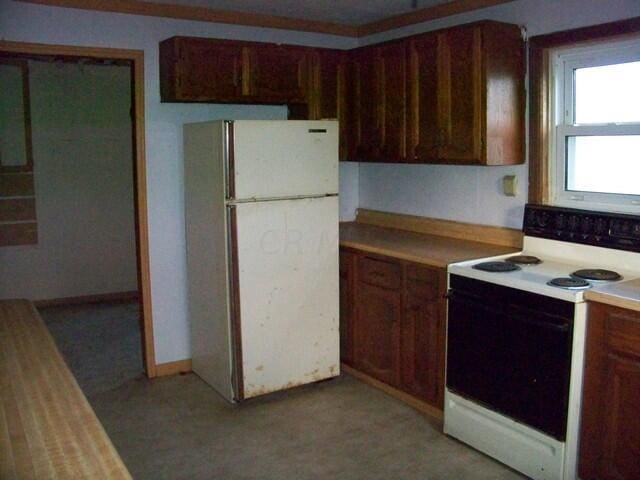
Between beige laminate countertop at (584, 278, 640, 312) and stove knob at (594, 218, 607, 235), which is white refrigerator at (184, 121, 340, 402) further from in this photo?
beige laminate countertop at (584, 278, 640, 312)

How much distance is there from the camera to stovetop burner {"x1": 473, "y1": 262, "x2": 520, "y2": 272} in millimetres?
3031

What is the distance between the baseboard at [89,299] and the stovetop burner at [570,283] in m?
4.32

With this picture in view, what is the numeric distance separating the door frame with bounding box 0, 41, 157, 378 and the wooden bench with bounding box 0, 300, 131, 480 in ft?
6.19

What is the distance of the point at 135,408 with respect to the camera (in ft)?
12.1

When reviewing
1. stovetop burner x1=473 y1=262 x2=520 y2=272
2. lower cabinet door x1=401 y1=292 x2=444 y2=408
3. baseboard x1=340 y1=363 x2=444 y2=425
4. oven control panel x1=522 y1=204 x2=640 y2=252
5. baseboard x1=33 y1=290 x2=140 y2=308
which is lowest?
baseboard x1=340 y1=363 x2=444 y2=425

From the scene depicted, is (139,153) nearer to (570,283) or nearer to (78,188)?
(78,188)

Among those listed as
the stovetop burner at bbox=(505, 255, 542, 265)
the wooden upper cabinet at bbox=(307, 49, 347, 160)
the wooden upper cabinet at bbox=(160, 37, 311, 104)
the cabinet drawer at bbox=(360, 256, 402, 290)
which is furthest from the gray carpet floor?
the wooden upper cabinet at bbox=(160, 37, 311, 104)

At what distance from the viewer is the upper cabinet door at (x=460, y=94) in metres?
3.37

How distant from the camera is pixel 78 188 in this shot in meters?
5.96

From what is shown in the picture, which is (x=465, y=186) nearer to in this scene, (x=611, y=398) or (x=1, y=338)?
(x=611, y=398)

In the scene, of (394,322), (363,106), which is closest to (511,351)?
(394,322)

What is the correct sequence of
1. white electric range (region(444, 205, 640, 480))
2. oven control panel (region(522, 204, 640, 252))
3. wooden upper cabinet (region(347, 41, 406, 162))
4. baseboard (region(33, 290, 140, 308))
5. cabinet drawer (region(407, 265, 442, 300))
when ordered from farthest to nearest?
1. baseboard (region(33, 290, 140, 308))
2. wooden upper cabinet (region(347, 41, 406, 162))
3. cabinet drawer (region(407, 265, 442, 300))
4. oven control panel (region(522, 204, 640, 252))
5. white electric range (region(444, 205, 640, 480))

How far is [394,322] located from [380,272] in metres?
0.29

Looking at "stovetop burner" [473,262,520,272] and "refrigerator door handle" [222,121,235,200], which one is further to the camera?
"refrigerator door handle" [222,121,235,200]
